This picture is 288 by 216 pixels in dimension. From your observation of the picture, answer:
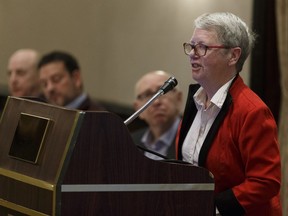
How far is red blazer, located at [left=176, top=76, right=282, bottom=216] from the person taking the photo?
3287mm

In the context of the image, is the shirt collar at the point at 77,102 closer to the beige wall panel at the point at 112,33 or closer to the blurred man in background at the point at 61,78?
the blurred man in background at the point at 61,78

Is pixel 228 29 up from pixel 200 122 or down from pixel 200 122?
up

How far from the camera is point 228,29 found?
3408mm

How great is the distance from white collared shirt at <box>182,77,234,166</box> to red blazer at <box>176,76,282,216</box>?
3 centimetres

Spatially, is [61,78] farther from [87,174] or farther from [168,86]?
[87,174]

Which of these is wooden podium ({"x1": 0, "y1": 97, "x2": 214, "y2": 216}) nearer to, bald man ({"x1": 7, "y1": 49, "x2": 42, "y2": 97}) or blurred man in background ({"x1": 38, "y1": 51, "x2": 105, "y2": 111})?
blurred man in background ({"x1": 38, "y1": 51, "x2": 105, "y2": 111})

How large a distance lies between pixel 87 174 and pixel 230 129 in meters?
0.60

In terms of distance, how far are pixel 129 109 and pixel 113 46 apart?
1.81ft

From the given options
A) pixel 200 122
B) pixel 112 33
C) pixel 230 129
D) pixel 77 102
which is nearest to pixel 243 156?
pixel 230 129

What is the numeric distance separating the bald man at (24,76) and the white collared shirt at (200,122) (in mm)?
3356

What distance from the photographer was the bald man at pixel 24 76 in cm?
Answer: 682

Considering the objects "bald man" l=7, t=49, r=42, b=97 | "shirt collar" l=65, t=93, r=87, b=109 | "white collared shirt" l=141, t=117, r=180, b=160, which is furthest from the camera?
"bald man" l=7, t=49, r=42, b=97

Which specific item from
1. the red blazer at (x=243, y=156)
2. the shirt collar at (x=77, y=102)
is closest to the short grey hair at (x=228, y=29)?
the red blazer at (x=243, y=156)

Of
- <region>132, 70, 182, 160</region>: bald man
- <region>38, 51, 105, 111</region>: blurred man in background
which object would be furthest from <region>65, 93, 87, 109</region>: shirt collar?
<region>132, 70, 182, 160</region>: bald man
